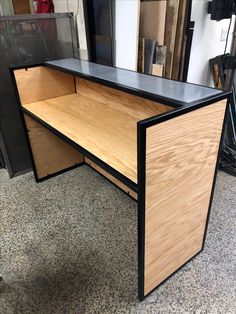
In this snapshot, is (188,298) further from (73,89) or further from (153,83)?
(73,89)

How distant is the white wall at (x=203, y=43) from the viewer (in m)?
2.46

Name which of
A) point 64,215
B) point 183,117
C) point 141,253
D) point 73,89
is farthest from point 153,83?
point 64,215

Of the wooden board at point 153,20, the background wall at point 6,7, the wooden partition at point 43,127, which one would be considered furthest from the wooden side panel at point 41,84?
the background wall at point 6,7

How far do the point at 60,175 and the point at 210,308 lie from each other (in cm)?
156

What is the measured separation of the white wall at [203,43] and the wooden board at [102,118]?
1.39 m

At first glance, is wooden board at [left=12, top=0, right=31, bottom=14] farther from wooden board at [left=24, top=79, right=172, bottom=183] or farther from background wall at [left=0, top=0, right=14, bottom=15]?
wooden board at [left=24, top=79, right=172, bottom=183]

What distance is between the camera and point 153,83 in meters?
1.20

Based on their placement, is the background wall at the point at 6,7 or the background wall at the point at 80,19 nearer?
the background wall at the point at 80,19

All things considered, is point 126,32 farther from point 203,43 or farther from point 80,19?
point 203,43

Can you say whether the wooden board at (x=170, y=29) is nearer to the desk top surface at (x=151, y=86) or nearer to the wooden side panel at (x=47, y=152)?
the desk top surface at (x=151, y=86)

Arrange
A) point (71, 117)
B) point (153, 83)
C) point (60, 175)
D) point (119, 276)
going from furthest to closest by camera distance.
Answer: point (60, 175), point (71, 117), point (119, 276), point (153, 83)

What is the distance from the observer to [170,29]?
2275 mm

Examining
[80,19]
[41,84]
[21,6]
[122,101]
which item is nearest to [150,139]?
[122,101]

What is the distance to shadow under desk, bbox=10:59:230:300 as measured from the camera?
907 millimetres
